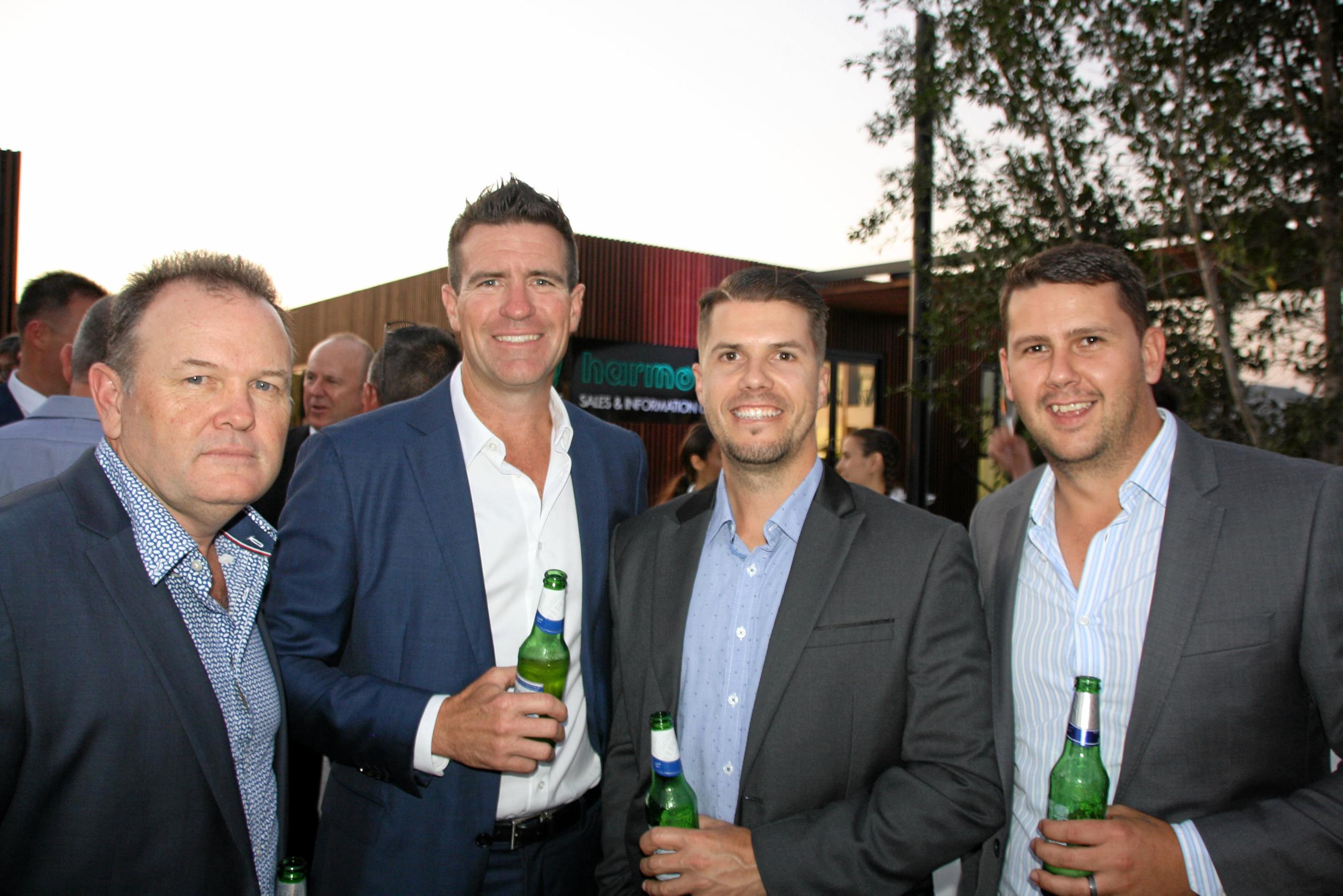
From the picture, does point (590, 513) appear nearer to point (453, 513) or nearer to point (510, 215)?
point (453, 513)

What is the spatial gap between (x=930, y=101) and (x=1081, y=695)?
15.5 feet

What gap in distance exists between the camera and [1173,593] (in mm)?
1869

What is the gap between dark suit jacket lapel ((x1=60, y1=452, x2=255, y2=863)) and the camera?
4.80 feet

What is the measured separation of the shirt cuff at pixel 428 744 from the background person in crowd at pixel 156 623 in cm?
30

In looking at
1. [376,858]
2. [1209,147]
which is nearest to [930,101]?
[1209,147]

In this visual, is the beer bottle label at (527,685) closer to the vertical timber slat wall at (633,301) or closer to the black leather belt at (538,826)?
the black leather belt at (538,826)

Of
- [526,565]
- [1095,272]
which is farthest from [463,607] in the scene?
[1095,272]

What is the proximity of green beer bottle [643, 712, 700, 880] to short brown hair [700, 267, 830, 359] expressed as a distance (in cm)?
103

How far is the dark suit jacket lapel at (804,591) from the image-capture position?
185cm

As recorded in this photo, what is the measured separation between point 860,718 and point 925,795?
20 centimetres

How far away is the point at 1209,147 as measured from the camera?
189 inches

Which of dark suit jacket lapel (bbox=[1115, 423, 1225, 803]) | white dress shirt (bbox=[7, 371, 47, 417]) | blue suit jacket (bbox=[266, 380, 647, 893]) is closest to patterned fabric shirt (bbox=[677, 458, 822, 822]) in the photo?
blue suit jacket (bbox=[266, 380, 647, 893])

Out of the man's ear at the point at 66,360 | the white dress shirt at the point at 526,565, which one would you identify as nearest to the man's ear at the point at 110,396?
the white dress shirt at the point at 526,565

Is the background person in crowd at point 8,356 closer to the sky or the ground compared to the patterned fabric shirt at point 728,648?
closer to the sky
